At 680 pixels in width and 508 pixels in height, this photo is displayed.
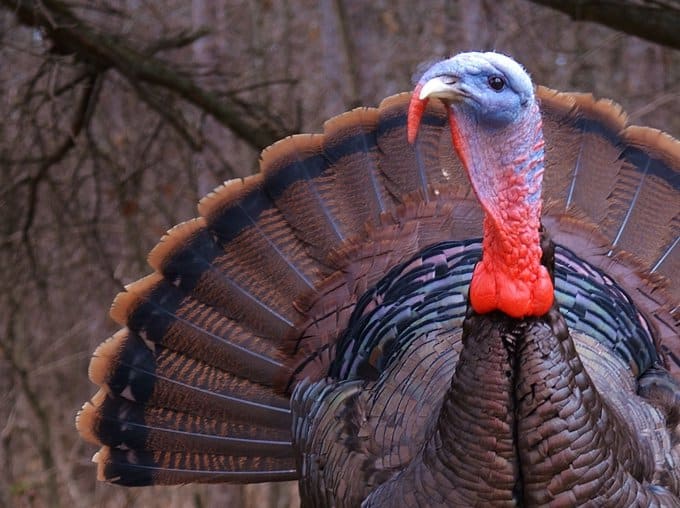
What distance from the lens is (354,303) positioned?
4.15 meters

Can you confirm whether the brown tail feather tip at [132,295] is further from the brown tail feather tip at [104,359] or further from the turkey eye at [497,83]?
the turkey eye at [497,83]

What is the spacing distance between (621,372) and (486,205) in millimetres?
1116

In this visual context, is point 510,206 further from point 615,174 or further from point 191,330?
point 191,330

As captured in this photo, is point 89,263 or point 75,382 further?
point 75,382

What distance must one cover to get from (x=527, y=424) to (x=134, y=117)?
5.02 metres

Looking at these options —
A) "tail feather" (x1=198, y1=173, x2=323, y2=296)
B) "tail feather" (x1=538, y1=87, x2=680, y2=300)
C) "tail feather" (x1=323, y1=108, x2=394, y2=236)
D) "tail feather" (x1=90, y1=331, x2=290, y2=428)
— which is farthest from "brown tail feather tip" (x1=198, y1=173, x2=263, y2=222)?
"tail feather" (x1=538, y1=87, x2=680, y2=300)

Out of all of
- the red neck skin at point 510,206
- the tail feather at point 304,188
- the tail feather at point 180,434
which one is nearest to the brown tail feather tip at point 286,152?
the tail feather at point 304,188

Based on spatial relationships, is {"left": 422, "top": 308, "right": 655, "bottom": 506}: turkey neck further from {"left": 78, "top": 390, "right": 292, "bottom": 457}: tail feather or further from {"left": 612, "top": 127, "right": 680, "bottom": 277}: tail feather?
{"left": 78, "top": 390, "right": 292, "bottom": 457}: tail feather

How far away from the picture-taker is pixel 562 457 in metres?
2.71

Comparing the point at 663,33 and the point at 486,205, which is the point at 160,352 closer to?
the point at 486,205

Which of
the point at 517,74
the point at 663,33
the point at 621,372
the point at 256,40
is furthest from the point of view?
the point at 256,40

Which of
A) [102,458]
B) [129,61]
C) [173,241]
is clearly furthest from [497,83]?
[129,61]

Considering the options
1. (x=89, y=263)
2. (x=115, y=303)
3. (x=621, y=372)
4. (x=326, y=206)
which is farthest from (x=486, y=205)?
(x=89, y=263)

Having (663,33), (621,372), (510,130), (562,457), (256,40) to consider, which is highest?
(256,40)
